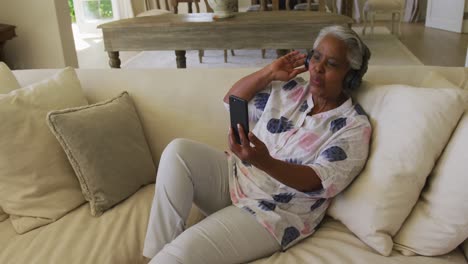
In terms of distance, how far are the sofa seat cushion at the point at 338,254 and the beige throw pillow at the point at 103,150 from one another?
620mm

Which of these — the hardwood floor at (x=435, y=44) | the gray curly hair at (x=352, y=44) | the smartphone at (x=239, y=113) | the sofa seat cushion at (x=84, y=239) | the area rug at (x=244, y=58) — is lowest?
the hardwood floor at (x=435, y=44)

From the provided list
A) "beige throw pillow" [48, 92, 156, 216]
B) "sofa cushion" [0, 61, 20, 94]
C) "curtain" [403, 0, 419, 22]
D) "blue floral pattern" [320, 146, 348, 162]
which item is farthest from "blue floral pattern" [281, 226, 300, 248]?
"curtain" [403, 0, 419, 22]

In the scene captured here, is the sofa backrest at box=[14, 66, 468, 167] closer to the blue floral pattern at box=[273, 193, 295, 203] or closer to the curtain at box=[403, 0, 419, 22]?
the blue floral pattern at box=[273, 193, 295, 203]

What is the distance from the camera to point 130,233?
1.43m

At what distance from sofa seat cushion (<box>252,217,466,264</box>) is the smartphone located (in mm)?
371

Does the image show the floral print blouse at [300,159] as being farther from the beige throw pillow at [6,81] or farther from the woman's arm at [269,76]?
the beige throw pillow at [6,81]

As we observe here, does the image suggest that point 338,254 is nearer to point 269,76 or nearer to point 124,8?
point 269,76

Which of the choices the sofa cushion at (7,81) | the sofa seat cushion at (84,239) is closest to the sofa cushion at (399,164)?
the sofa seat cushion at (84,239)

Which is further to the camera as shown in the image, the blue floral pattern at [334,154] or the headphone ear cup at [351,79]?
the headphone ear cup at [351,79]

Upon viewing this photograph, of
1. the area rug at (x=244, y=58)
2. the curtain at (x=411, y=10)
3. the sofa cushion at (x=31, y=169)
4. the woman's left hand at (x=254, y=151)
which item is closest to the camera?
the woman's left hand at (x=254, y=151)

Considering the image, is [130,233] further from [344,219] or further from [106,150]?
[344,219]

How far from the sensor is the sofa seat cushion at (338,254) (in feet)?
3.93

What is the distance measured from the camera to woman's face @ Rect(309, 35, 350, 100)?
1.40 meters

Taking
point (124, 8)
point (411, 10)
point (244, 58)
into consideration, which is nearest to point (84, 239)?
point (244, 58)
